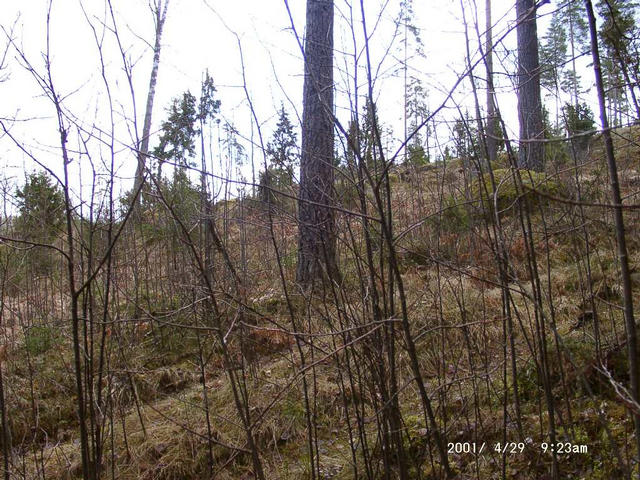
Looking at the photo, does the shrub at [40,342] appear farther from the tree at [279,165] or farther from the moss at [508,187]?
the moss at [508,187]

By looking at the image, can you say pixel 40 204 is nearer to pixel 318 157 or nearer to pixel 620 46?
pixel 318 157

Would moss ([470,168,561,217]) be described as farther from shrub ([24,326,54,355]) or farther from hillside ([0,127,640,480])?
shrub ([24,326,54,355])

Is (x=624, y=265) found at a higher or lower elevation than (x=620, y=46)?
lower

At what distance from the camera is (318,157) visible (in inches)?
80.9

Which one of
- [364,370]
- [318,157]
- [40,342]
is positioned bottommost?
[40,342]

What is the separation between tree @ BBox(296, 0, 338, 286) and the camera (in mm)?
1712

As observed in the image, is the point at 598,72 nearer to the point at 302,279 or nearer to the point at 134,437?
the point at 134,437

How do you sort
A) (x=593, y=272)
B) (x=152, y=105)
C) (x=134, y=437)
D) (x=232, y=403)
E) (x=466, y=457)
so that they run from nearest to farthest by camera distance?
(x=466, y=457)
(x=134, y=437)
(x=232, y=403)
(x=593, y=272)
(x=152, y=105)

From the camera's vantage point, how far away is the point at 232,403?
3.31 metres

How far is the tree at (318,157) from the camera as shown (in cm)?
171

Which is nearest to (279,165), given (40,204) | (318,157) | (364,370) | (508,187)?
(318,157)

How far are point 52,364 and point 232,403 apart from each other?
204cm

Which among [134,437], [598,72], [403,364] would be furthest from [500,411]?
[134,437]

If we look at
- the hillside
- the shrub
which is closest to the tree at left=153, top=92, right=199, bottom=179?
the hillside
